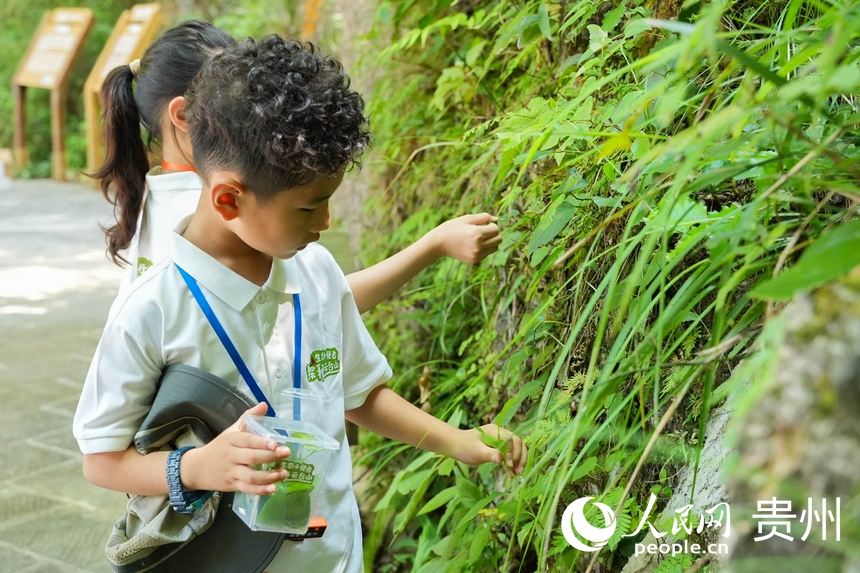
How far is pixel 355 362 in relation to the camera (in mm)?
1753

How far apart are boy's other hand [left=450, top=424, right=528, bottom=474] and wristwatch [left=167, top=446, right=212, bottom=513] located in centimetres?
52

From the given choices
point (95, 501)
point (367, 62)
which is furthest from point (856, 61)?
point (95, 501)

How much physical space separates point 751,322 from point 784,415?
61 centimetres

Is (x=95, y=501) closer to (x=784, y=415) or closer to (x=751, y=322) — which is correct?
(x=751, y=322)

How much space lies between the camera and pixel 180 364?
1.41 metres

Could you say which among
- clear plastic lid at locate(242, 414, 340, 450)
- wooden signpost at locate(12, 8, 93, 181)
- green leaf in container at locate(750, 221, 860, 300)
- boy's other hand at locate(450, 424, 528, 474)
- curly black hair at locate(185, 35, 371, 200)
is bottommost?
wooden signpost at locate(12, 8, 93, 181)

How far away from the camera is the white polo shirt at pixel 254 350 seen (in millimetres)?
1415

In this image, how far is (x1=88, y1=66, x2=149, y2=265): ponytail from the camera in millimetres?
2494

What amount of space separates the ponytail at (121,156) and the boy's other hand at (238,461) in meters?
1.30

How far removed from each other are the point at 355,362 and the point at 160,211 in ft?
2.99

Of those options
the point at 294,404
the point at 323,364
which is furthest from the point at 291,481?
the point at 323,364

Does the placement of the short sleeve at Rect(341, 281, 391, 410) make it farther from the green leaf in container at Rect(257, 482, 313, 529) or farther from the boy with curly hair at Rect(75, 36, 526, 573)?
the green leaf in container at Rect(257, 482, 313, 529)

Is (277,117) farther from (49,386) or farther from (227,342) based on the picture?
(49,386)

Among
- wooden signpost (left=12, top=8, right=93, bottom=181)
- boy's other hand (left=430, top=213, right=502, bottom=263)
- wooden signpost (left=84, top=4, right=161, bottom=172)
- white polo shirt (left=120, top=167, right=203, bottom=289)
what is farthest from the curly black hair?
wooden signpost (left=12, top=8, right=93, bottom=181)
